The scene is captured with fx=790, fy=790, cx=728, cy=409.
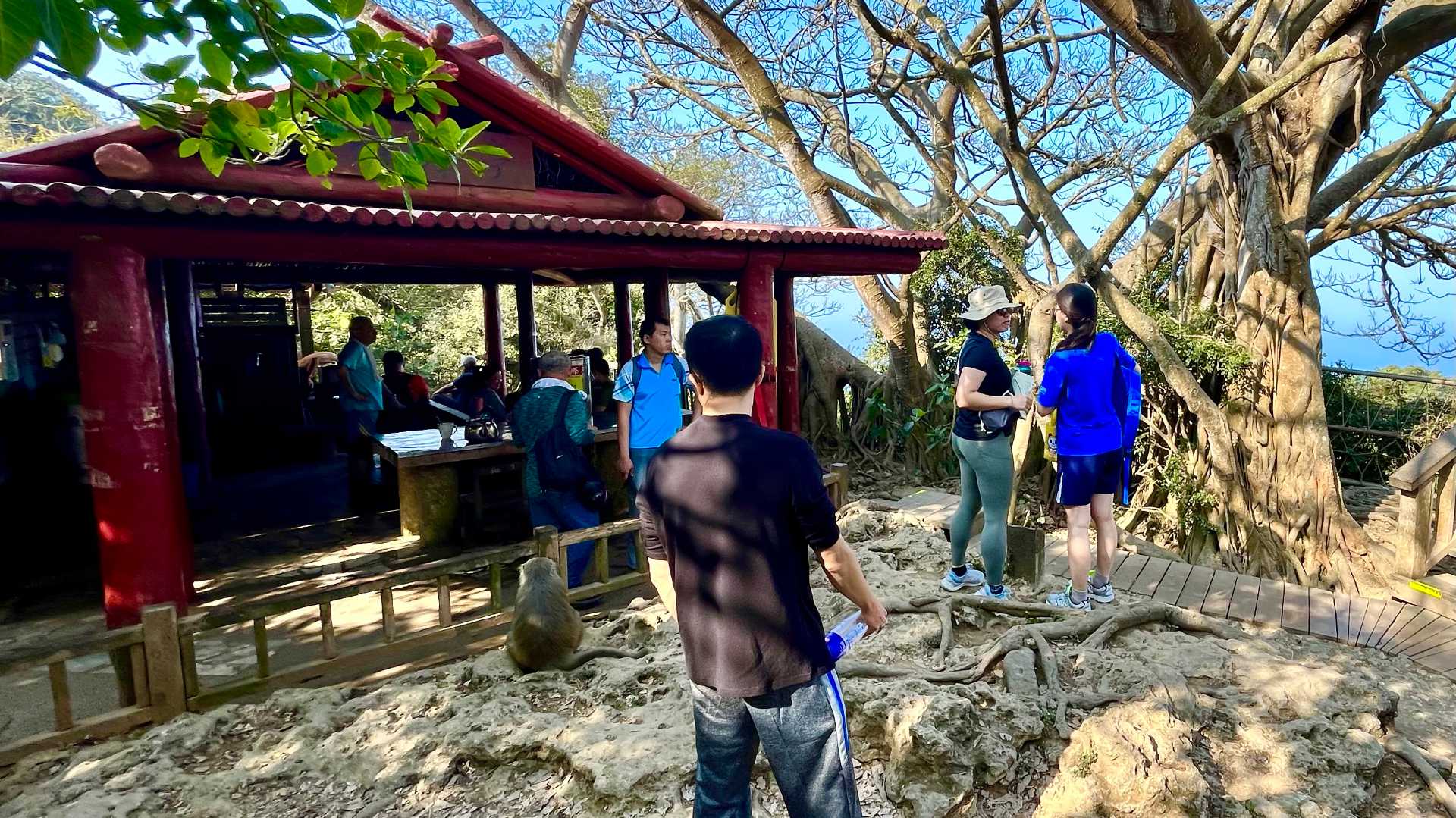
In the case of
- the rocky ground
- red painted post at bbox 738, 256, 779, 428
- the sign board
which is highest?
the sign board

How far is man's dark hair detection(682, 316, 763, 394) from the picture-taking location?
6.31 ft

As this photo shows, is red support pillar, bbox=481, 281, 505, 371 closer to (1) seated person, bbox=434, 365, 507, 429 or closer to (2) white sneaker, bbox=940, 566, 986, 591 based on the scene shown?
(1) seated person, bbox=434, 365, 507, 429

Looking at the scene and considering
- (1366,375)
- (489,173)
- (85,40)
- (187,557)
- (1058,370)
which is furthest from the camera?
(1366,375)

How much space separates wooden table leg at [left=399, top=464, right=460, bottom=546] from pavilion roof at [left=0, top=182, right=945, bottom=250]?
2190mm

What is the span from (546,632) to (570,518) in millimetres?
1411

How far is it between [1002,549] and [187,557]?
5154 millimetres

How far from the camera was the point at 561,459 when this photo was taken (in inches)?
205

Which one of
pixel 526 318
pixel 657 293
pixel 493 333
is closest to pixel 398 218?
pixel 657 293

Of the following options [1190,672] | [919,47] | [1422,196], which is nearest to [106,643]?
[1190,672]

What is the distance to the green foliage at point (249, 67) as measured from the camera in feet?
5.75

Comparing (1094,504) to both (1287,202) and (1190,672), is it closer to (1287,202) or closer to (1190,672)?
(1190,672)

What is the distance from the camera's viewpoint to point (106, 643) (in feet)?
11.5

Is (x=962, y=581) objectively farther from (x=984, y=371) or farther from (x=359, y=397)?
(x=359, y=397)

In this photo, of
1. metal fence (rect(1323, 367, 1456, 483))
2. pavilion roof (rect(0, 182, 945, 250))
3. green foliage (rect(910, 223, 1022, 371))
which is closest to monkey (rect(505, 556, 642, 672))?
pavilion roof (rect(0, 182, 945, 250))
